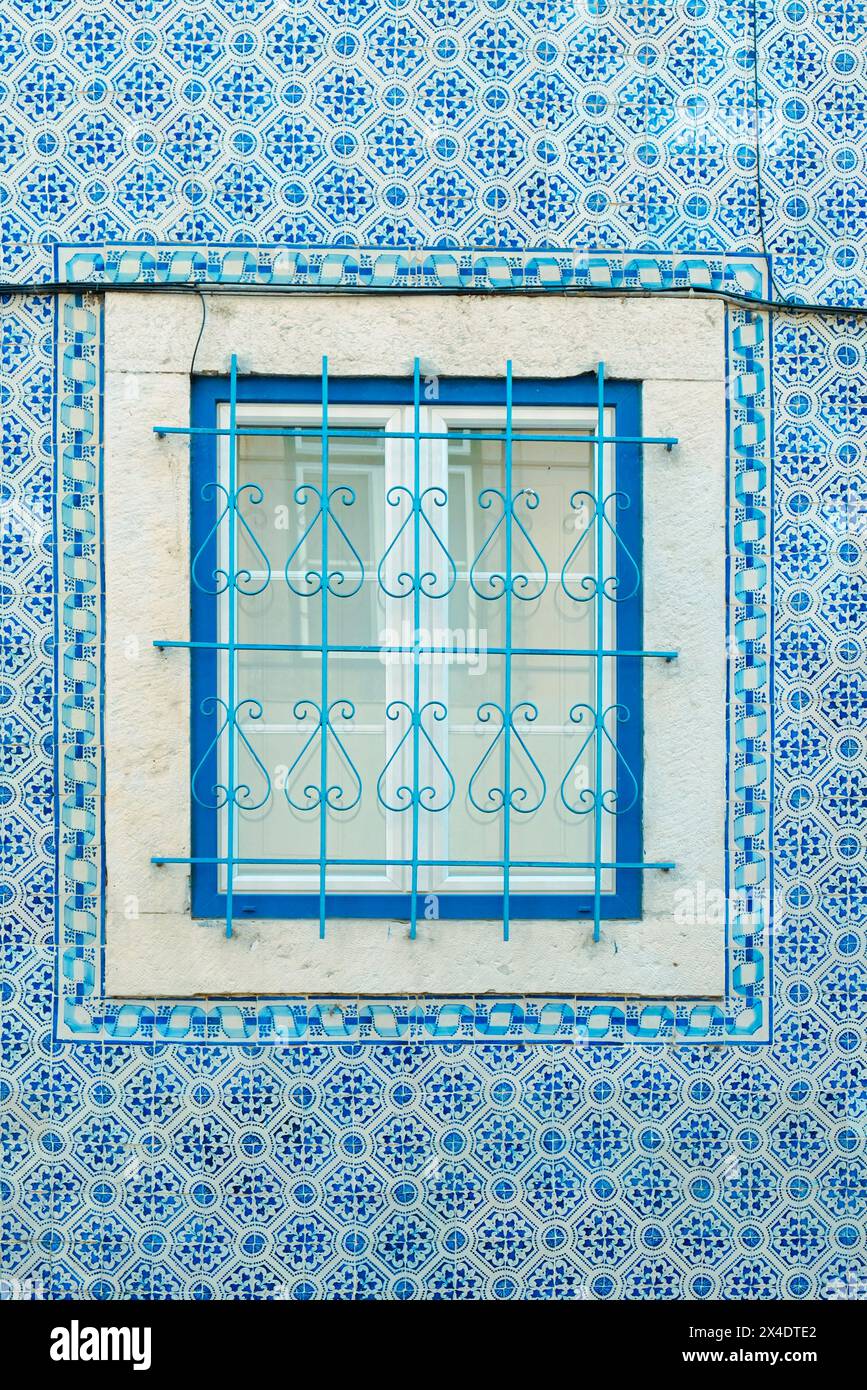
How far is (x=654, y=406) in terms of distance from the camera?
345cm

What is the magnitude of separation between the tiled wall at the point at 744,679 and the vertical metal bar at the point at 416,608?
36cm

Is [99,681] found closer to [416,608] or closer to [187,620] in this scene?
[187,620]

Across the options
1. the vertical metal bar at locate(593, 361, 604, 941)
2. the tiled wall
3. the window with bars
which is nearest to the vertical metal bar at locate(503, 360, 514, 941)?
the window with bars

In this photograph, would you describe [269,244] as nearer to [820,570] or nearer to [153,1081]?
[820,570]

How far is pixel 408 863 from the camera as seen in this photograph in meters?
3.33

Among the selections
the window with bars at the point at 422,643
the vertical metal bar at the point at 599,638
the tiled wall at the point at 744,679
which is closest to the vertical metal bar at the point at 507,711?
the window with bars at the point at 422,643

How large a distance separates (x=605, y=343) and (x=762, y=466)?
50 cm

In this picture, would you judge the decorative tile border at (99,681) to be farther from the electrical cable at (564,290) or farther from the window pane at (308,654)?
the window pane at (308,654)

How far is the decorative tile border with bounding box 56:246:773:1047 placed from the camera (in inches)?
133

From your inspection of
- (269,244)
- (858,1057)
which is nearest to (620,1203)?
(858,1057)

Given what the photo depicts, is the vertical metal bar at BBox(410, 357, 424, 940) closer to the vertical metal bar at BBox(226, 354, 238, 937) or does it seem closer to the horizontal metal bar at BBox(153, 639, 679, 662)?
the horizontal metal bar at BBox(153, 639, 679, 662)

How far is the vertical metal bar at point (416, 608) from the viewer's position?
132 inches

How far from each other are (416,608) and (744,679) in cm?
84

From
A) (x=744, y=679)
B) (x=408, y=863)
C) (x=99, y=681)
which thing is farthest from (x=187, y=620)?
(x=744, y=679)
